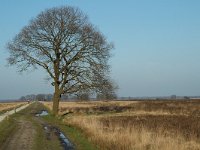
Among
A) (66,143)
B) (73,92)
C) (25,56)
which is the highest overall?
(25,56)

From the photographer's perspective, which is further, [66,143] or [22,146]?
[66,143]

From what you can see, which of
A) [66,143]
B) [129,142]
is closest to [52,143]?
[66,143]

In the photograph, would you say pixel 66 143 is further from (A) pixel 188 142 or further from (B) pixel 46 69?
(B) pixel 46 69

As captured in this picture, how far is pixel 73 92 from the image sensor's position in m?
44.1

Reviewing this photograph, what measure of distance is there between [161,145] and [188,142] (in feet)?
5.31

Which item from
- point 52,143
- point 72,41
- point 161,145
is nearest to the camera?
point 161,145

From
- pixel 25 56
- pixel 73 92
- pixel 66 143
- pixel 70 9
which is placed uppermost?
pixel 70 9

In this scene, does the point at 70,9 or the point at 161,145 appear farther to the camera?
the point at 70,9

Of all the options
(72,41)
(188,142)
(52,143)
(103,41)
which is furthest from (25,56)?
(188,142)

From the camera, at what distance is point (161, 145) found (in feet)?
51.0

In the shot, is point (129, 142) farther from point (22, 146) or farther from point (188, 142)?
point (22, 146)

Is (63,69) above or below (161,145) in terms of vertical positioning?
above

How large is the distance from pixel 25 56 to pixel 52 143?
26253mm

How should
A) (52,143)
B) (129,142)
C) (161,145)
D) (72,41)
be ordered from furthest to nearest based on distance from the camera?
(72,41) < (52,143) < (129,142) < (161,145)
